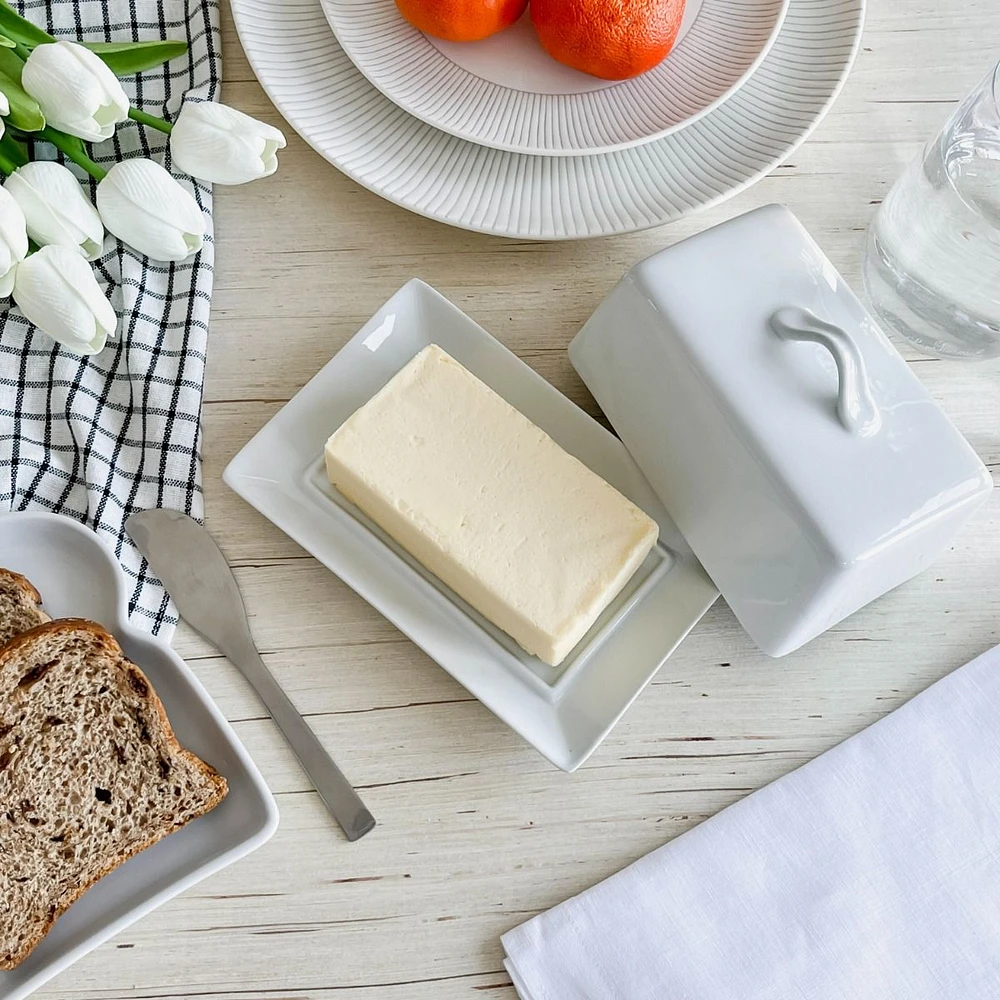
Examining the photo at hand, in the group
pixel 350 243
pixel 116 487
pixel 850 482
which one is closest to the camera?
pixel 850 482

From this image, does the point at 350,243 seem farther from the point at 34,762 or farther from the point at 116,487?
the point at 34,762

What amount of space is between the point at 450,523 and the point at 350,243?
0.35 m

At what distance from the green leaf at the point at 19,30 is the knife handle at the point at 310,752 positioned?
0.57m

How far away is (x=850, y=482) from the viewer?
2.34 ft

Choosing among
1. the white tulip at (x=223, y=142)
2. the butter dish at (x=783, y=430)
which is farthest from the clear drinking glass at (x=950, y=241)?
the white tulip at (x=223, y=142)

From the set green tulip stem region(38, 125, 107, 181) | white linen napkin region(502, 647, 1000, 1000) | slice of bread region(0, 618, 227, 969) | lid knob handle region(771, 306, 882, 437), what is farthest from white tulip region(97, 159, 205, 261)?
white linen napkin region(502, 647, 1000, 1000)

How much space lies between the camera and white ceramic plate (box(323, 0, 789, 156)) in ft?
2.98

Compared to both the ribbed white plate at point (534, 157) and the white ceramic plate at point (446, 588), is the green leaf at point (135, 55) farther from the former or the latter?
the white ceramic plate at point (446, 588)

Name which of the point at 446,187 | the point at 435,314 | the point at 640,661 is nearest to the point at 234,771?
the point at 640,661

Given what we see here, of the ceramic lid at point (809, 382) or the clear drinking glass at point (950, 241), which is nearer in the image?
the ceramic lid at point (809, 382)

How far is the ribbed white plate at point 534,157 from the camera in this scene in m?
0.91

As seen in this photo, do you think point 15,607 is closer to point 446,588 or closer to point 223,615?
point 223,615

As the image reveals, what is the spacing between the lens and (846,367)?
27.9 inches

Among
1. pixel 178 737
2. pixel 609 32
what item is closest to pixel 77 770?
pixel 178 737
